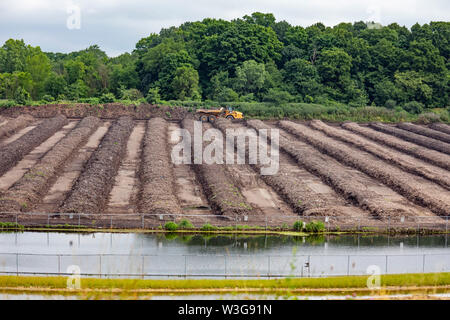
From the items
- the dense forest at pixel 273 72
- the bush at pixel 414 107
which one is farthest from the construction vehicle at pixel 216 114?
the bush at pixel 414 107

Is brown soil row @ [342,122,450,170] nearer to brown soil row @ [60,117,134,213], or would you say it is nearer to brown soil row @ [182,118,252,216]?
brown soil row @ [182,118,252,216]

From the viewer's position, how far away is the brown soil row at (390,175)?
46781 mm

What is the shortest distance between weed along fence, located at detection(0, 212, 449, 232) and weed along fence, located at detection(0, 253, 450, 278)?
570 centimetres

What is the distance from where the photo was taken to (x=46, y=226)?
126 feet

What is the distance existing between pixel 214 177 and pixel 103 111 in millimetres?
44665

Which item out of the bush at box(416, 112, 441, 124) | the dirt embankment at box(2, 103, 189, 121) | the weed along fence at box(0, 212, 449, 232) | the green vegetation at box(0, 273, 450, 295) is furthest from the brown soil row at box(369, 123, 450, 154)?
the green vegetation at box(0, 273, 450, 295)

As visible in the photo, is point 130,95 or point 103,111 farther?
point 130,95

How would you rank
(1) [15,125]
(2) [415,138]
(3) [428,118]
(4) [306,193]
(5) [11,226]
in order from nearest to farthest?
1. (5) [11,226]
2. (4) [306,193]
3. (1) [15,125]
4. (2) [415,138]
5. (3) [428,118]

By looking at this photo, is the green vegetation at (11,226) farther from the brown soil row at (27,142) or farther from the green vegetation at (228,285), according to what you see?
the brown soil row at (27,142)

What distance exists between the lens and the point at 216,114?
85875 millimetres

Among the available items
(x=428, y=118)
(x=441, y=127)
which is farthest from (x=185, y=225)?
(x=428, y=118)

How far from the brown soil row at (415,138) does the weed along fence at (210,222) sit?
31166 mm

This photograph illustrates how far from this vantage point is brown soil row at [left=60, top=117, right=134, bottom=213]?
41.7m

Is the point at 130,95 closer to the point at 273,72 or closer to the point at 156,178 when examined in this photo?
the point at 273,72
